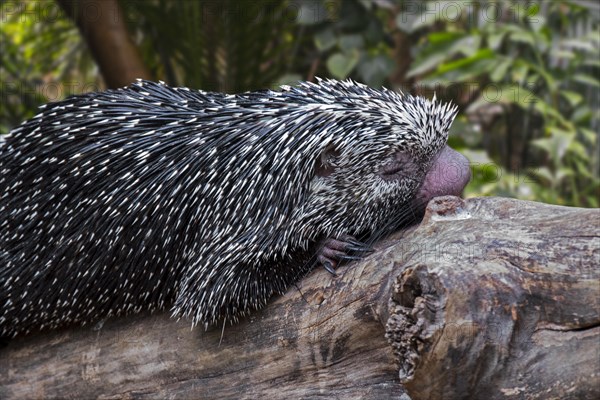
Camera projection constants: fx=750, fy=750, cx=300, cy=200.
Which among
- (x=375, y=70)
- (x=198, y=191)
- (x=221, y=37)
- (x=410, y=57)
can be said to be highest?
(x=221, y=37)

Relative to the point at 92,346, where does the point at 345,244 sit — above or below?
above

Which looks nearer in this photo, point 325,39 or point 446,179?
point 446,179

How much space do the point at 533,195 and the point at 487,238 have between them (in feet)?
8.23

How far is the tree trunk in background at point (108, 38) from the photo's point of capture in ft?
14.4

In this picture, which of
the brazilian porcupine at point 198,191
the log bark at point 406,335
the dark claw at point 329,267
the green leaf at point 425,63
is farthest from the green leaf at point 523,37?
the dark claw at point 329,267

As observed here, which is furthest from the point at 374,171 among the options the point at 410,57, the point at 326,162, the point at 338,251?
the point at 410,57

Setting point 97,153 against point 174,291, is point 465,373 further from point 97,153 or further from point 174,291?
point 97,153

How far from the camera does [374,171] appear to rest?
84.7 inches

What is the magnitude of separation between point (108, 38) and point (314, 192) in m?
2.72

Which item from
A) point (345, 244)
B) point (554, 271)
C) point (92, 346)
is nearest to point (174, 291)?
point (92, 346)

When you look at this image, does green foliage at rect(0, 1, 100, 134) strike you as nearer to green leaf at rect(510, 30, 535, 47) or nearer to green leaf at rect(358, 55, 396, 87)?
green leaf at rect(358, 55, 396, 87)

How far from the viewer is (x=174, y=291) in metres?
2.30

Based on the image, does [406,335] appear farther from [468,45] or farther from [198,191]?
[468,45]

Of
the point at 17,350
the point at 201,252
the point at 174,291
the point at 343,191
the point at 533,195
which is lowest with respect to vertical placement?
the point at 533,195
